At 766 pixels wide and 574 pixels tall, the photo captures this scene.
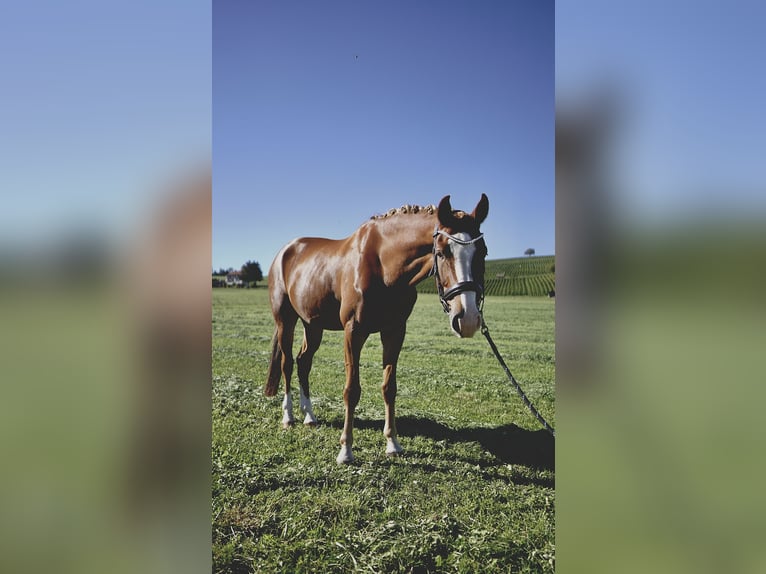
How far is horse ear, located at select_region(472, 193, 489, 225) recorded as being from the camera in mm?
2820

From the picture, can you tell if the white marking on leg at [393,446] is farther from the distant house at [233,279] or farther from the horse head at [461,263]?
the distant house at [233,279]

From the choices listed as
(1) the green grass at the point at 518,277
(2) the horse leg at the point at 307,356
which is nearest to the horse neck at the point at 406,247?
(1) the green grass at the point at 518,277

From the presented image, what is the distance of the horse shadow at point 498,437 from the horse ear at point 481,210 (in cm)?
206

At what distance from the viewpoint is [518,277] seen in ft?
12.4

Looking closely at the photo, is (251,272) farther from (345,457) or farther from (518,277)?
(518,277)

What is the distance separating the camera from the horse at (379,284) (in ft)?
8.98

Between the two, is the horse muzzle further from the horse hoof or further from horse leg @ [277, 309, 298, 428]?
horse leg @ [277, 309, 298, 428]

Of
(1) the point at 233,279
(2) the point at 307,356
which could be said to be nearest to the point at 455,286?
(2) the point at 307,356
